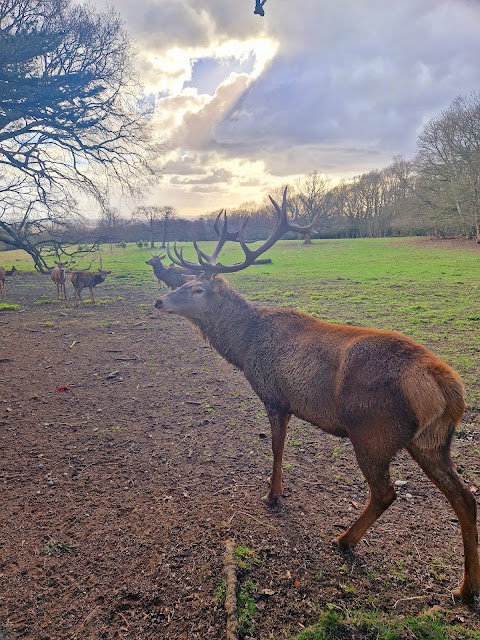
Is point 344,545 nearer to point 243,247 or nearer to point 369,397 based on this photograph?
point 369,397

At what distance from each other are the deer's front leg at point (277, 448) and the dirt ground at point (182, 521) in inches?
5.6

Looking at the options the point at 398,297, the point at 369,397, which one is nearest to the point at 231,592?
the point at 369,397

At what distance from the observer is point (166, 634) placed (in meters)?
2.49

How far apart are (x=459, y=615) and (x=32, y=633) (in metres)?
2.75

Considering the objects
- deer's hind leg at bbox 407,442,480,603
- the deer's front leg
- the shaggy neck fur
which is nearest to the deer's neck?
the shaggy neck fur

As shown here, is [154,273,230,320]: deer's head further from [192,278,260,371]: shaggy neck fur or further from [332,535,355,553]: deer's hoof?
[332,535,355,553]: deer's hoof

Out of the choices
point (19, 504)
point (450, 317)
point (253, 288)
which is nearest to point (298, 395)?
point (19, 504)

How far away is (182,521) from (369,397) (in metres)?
1.98

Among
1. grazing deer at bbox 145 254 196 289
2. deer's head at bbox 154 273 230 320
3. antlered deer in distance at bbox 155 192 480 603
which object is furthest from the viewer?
grazing deer at bbox 145 254 196 289

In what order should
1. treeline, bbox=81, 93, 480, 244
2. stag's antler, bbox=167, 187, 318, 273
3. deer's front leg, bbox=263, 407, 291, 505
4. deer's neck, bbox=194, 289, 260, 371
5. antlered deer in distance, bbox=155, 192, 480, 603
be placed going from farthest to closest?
treeline, bbox=81, 93, 480, 244 → stag's antler, bbox=167, 187, 318, 273 → deer's neck, bbox=194, 289, 260, 371 → deer's front leg, bbox=263, 407, 291, 505 → antlered deer in distance, bbox=155, 192, 480, 603

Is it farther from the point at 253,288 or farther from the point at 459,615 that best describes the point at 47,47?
the point at 459,615

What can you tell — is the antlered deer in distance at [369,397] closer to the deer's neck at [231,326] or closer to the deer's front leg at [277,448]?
the deer's front leg at [277,448]

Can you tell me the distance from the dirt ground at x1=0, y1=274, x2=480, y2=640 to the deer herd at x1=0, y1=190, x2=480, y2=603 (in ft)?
1.11

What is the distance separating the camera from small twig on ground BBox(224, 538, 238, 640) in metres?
2.45
